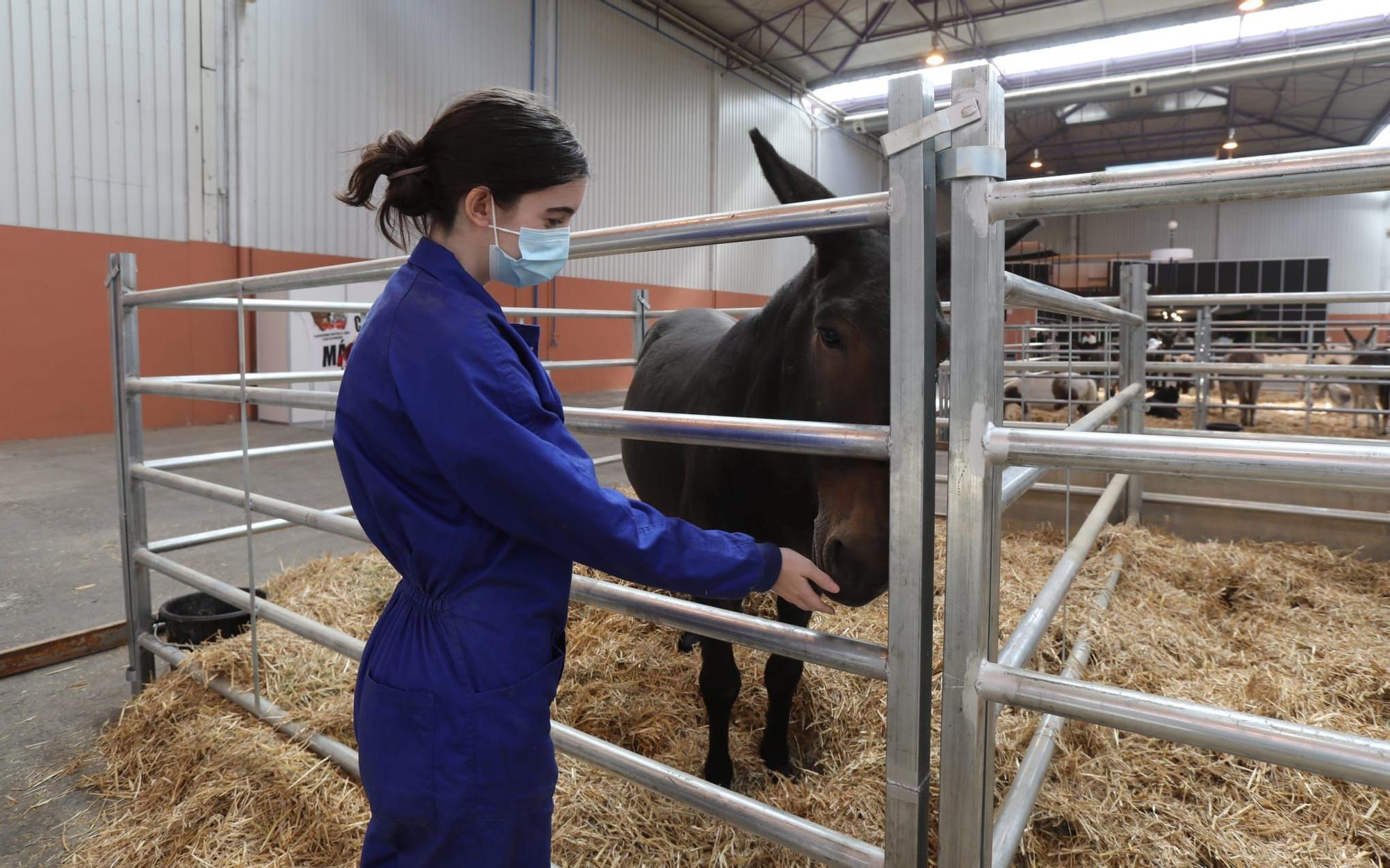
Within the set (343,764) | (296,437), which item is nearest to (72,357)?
(296,437)

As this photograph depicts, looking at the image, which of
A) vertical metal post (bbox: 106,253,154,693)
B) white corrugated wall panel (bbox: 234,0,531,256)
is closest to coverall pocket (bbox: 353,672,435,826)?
vertical metal post (bbox: 106,253,154,693)

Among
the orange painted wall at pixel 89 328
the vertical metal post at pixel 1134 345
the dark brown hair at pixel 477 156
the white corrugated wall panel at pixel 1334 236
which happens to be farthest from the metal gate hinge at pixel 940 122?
the white corrugated wall panel at pixel 1334 236

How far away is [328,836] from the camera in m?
1.86

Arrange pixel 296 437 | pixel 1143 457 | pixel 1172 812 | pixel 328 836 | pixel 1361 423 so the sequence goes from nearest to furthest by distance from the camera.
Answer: pixel 1143 457, pixel 1172 812, pixel 328 836, pixel 296 437, pixel 1361 423

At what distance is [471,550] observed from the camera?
3.10 ft

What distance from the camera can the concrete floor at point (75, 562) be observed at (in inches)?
88.4

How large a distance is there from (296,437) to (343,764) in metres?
7.81

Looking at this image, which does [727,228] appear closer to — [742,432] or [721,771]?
[742,432]

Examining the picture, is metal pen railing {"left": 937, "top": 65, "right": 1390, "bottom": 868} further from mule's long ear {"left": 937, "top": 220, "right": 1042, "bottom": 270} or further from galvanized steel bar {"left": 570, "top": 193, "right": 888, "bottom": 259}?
mule's long ear {"left": 937, "top": 220, "right": 1042, "bottom": 270}

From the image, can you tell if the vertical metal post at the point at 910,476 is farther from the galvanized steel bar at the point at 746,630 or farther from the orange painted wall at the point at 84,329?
the orange painted wall at the point at 84,329

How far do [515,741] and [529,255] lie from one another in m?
0.66

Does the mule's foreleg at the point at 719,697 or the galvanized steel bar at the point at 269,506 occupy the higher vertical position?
the galvanized steel bar at the point at 269,506

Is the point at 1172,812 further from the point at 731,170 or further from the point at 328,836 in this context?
the point at 731,170

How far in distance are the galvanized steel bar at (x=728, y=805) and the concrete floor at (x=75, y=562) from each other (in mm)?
1656
